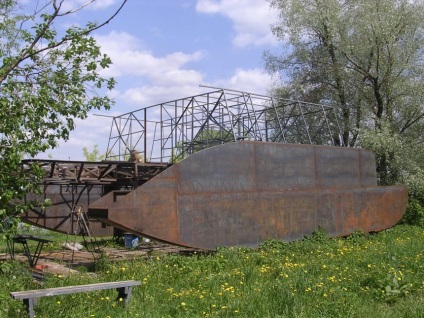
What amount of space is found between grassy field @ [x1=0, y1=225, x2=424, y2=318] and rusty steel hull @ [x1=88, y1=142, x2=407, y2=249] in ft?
3.77

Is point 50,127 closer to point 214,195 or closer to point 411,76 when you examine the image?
point 214,195

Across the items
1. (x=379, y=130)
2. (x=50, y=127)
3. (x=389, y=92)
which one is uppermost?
(x=389, y=92)

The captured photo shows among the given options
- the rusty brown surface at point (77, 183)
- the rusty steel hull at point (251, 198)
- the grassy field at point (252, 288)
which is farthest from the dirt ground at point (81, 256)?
the rusty steel hull at point (251, 198)

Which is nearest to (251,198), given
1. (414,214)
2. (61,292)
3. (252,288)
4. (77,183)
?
(77,183)

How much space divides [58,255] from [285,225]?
7.00 meters

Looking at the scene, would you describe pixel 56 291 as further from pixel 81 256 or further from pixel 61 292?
pixel 81 256

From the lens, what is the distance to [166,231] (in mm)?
13211

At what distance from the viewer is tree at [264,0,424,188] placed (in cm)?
2488

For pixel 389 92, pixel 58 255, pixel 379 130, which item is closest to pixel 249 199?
pixel 58 255

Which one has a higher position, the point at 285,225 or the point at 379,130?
the point at 379,130

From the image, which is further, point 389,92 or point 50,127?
point 389,92

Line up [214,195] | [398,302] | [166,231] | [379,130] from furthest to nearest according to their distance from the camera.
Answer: [379,130] → [214,195] → [166,231] → [398,302]

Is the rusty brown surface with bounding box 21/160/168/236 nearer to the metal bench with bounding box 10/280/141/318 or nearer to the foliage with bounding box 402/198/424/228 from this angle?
the metal bench with bounding box 10/280/141/318

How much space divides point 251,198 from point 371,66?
13.8 meters
